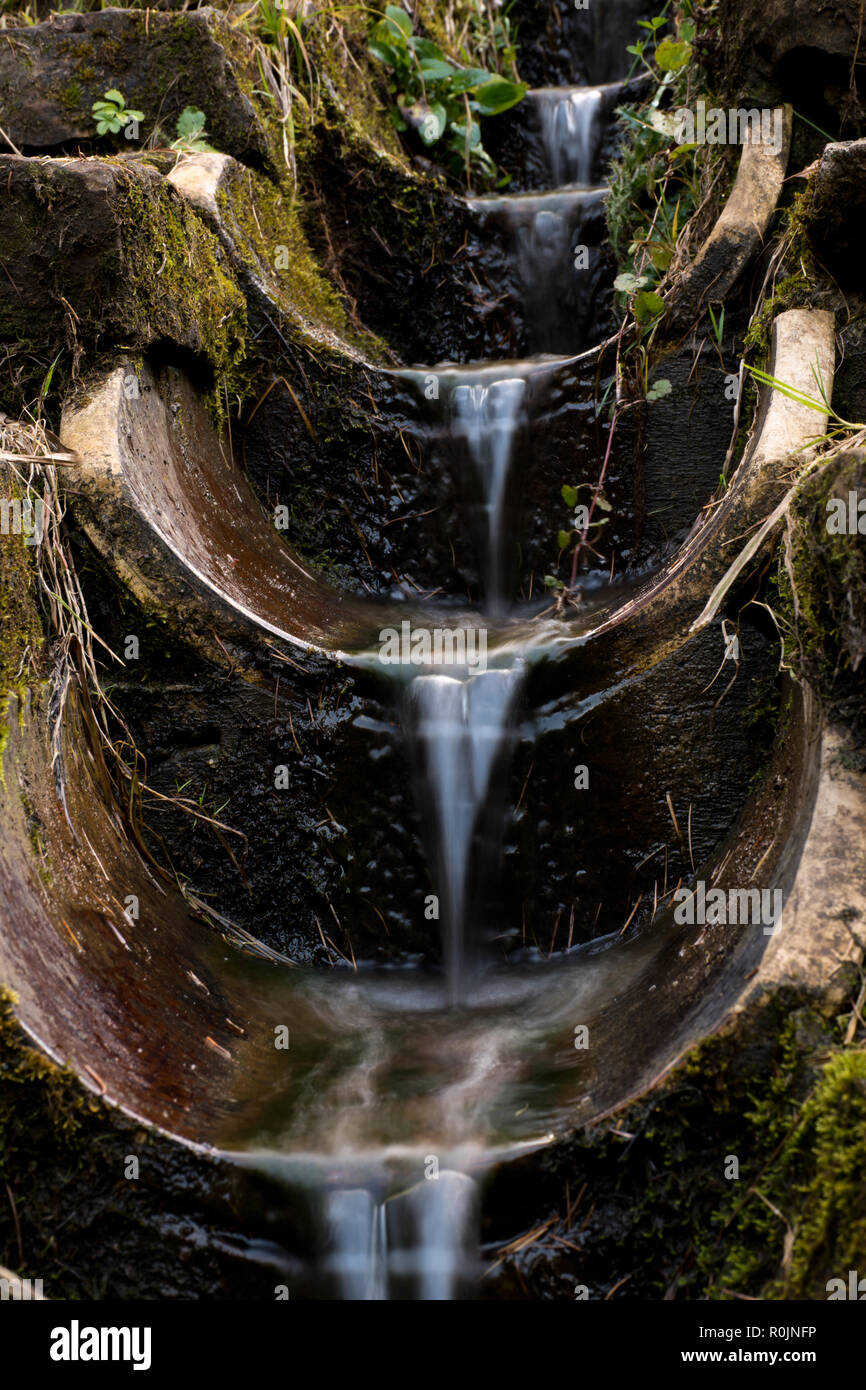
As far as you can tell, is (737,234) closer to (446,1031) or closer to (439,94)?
(439,94)

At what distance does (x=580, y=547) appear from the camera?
389 centimetres

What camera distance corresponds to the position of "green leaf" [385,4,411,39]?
5145mm

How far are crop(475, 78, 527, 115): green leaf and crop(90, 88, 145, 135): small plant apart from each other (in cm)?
208

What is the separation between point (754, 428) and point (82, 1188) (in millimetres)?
2684

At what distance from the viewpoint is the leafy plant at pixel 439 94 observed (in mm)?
5242

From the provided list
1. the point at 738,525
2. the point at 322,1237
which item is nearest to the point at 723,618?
the point at 738,525

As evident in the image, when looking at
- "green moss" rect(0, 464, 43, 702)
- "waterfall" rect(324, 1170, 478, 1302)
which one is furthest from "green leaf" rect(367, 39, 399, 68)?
"waterfall" rect(324, 1170, 478, 1302)

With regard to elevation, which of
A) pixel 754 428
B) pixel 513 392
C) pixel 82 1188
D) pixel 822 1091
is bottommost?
pixel 82 1188

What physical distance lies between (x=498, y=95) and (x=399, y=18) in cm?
61

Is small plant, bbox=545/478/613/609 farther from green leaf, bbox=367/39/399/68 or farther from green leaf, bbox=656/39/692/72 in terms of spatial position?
green leaf, bbox=367/39/399/68

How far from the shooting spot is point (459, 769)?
3150 millimetres

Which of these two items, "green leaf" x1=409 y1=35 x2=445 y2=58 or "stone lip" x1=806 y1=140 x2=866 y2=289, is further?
Answer: "green leaf" x1=409 y1=35 x2=445 y2=58

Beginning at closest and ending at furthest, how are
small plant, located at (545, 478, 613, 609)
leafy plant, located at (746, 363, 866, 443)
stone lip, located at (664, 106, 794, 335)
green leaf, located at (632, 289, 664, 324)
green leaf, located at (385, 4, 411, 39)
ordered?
leafy plant, located at (746, 363, 866, 443) → stone lip, located at (664, 106, 794, 335) → green leaf, located at (632, 289, 664, 324) → small plant, located at (545, 478, 613, 609) → green leaf, located at (385, 4, 411, 39)
